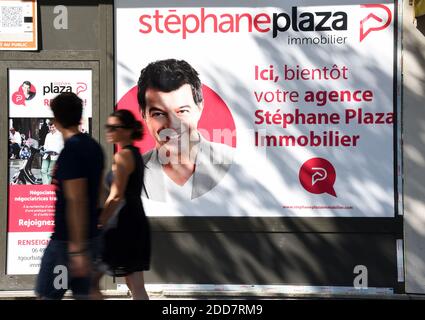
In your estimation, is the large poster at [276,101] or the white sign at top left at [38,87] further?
the white sign at top left at [38,87]

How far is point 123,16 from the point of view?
324 inches

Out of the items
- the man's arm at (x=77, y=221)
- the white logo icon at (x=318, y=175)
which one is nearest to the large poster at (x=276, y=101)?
the white logo icon at (x=318, y=175)

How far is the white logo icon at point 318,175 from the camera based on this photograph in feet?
26.6

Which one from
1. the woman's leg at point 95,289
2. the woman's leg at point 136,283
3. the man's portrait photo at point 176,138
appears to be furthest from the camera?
the man's portrait photo at point 176,138

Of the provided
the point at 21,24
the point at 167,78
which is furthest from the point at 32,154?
the point at 167,78

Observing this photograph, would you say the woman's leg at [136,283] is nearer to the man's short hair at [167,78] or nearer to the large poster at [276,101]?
the large poster at [276,101]

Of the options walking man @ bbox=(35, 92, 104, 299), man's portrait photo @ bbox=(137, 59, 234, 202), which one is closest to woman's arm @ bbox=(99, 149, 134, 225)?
walking man @ bbox=(35, 92, 104, 299)

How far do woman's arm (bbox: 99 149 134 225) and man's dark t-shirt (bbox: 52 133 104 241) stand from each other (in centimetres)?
52

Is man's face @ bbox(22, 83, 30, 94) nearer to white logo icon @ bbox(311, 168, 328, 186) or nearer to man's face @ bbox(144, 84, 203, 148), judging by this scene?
man's face @ bbox(144, 84, 203, 148)

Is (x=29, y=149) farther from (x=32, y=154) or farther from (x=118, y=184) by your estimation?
(x=118, y=184)

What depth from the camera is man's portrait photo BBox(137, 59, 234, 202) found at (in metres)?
8.22

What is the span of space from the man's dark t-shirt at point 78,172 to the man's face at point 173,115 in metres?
3.12

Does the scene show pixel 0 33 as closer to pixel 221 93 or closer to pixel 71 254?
pixel 221 93

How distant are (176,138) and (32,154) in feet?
5.51
